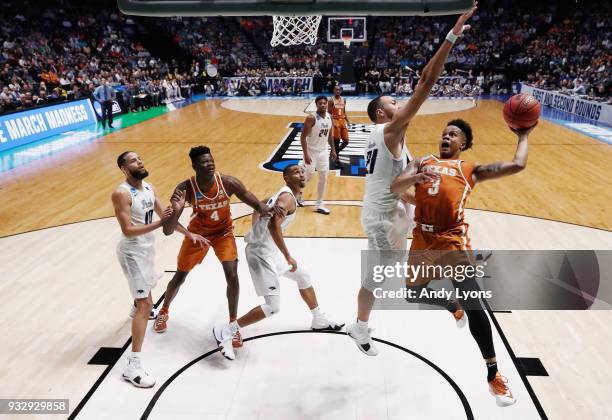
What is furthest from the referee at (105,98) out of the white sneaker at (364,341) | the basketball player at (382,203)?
the white sneaker at (364,341)

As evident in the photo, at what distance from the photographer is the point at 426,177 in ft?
11.0

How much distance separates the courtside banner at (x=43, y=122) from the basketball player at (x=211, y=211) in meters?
10.4

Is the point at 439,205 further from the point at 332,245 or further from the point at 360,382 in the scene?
the point at 332,245

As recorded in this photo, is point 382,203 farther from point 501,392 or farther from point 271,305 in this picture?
point 501,392

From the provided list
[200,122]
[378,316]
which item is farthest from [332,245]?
[200,122]

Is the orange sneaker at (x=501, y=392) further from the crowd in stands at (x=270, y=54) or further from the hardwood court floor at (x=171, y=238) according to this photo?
the crowd in stands at (x=270, y=54)

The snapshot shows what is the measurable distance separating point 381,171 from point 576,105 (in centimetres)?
1738

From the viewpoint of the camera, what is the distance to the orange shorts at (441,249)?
349cm

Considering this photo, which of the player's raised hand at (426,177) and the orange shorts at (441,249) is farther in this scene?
the orange shorts at (441,249)

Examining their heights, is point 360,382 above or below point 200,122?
above

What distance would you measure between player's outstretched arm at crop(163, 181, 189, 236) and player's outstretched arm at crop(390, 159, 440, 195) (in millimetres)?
1605

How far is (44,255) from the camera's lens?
6.47m

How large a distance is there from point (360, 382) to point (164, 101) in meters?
20.6

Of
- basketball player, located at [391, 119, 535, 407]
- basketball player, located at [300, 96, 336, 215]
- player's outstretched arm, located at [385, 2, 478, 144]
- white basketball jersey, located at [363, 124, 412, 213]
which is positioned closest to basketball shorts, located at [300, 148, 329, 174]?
basketball player, located at [300, 96, 336, 215]
